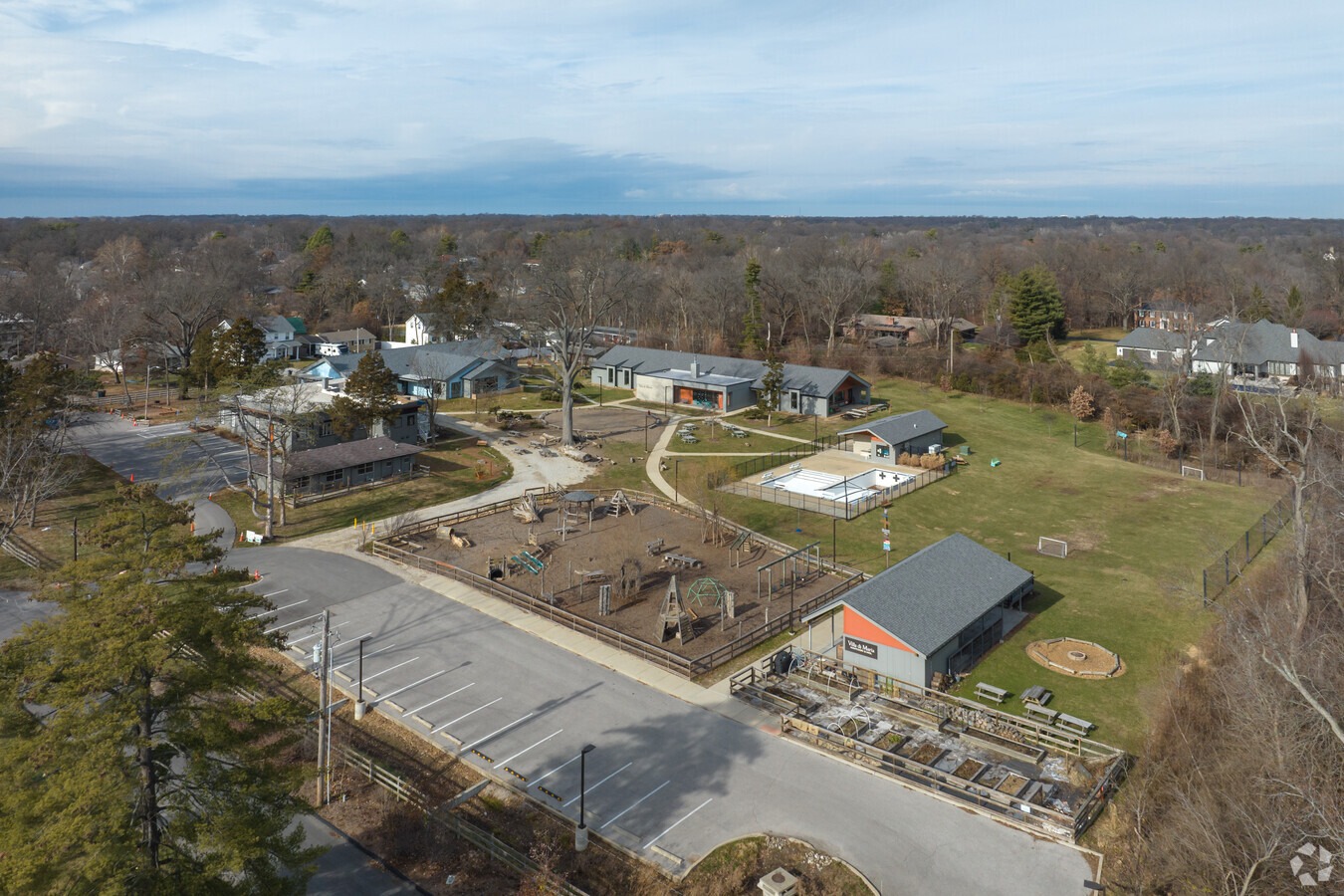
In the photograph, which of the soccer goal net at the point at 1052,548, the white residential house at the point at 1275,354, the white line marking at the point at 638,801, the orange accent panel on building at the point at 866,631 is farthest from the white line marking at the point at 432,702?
the white residential house at the point at 1275,354

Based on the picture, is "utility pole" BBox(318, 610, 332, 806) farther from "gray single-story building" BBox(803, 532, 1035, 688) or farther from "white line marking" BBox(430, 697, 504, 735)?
"gray single-story building" BBox(803, 532, 1035, 688)

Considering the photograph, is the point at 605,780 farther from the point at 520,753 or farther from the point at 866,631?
the point at 866,631

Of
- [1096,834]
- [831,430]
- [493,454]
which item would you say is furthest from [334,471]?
[1096,834]

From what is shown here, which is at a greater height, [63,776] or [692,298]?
[692,298]

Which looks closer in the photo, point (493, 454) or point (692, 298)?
point (493, 454)

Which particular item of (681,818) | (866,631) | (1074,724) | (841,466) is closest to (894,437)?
(841,466)

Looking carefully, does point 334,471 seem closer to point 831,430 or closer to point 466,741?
point 466,741

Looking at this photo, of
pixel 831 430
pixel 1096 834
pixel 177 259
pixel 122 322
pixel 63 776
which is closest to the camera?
pixel 63 776
